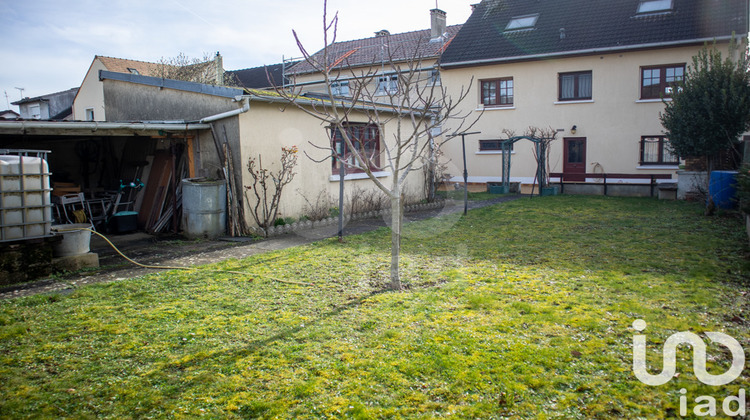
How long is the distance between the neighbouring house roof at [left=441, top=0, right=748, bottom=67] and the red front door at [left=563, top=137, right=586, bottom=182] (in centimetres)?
345

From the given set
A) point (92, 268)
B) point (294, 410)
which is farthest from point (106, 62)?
point (294, 410)

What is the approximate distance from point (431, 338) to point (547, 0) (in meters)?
22.5

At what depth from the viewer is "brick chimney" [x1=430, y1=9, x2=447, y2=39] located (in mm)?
27000

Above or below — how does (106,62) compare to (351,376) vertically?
above

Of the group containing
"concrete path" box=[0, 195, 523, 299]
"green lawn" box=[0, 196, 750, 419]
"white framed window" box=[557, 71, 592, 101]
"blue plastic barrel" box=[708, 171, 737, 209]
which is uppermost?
"white framed window" box=[557, 71, 592, 101]

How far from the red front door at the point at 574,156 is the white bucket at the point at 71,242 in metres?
17.4

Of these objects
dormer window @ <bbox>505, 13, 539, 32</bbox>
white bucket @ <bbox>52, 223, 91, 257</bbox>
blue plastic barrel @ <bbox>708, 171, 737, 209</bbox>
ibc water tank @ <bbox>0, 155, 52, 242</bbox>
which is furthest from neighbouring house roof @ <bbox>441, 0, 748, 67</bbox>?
ibc water tank @ <bbox>0, 155, 52, 242</bbox>

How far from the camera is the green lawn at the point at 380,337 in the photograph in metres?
3.27

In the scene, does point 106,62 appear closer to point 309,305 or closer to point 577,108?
point 577,108

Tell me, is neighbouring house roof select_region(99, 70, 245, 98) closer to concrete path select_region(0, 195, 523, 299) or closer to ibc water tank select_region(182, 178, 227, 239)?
ibc water tank select_region(182, 178, 227, 239)

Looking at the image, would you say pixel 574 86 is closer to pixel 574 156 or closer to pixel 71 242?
pixel 574 156

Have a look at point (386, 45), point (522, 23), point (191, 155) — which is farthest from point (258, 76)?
point (191, 155)

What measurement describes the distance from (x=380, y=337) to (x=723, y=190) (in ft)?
36.3

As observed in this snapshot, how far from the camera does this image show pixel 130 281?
6441mm
